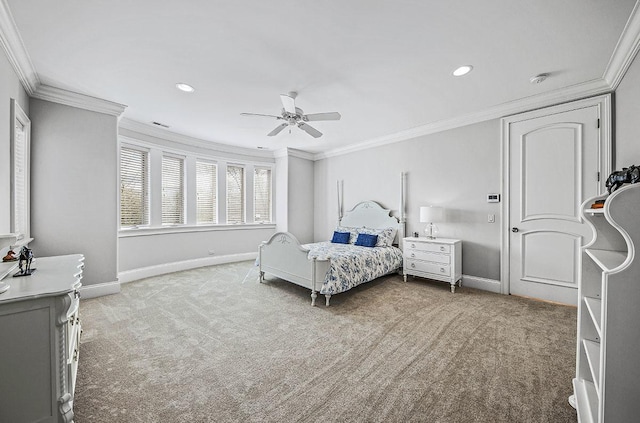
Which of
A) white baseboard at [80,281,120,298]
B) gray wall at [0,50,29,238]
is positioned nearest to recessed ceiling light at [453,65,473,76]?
gray wall at [0,50,29,238]

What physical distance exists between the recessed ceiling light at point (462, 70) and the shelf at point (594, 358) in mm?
2482

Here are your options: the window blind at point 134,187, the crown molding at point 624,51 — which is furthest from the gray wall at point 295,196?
the crown molding at point 624,51

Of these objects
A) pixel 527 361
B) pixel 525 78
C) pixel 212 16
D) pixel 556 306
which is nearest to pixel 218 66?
pixel 212 16

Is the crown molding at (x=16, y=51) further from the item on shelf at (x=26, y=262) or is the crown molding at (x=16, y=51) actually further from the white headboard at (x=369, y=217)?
the white headboard at (x=369, y=217)

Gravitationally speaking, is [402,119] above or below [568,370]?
above

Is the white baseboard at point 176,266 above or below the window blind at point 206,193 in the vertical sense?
below

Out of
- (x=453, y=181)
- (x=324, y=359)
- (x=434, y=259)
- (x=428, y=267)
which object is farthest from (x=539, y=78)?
(x=324, y=359)

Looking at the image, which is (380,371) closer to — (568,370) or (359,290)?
(568,370)

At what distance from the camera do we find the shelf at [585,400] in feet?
4.34

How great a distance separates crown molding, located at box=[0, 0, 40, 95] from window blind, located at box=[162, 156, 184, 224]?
6.74 ft

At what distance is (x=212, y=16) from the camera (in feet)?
6.30

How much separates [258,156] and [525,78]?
5.04 meters

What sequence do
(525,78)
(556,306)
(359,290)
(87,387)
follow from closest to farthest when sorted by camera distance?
(87,387)
(525,78)
(556,306)
(359,290)

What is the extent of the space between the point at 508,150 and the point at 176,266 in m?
5.82
